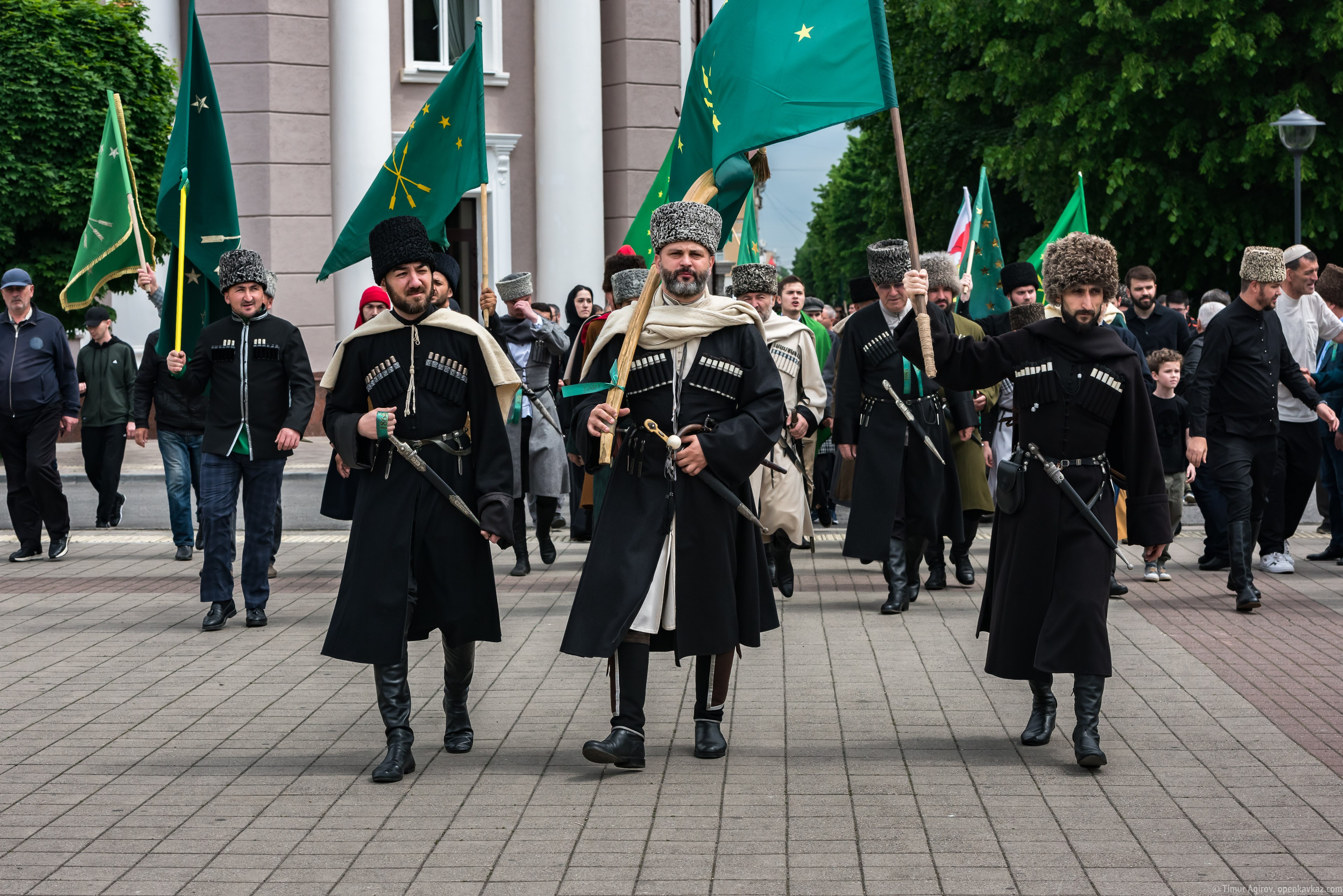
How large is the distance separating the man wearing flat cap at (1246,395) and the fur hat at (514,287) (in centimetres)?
451

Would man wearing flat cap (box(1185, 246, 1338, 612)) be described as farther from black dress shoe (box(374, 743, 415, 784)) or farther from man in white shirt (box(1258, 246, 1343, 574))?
black dress shoe (box(374, 743, 415, 784))

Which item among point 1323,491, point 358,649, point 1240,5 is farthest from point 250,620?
point 1240,5

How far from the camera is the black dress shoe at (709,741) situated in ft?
19.6

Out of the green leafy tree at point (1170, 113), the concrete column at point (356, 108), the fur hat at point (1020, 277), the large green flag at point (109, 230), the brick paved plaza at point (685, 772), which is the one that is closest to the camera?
the brick paved plaza at point (685, 772)

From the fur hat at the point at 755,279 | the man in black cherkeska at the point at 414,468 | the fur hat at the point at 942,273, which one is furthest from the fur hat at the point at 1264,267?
the man in black cherkeska at the point at 414,468

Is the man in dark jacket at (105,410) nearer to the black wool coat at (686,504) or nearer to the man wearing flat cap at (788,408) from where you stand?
the man wearing flat cap at (788,408)

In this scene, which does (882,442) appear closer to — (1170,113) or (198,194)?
(198,194)

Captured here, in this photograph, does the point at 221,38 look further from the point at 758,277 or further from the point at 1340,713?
the point at 1340,713

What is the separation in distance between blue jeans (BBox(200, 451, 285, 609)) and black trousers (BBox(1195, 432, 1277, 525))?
5.56m

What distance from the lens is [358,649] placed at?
19.0 ft

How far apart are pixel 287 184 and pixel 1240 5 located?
1528 centimetres

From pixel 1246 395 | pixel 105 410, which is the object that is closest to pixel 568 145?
pixel 105 410

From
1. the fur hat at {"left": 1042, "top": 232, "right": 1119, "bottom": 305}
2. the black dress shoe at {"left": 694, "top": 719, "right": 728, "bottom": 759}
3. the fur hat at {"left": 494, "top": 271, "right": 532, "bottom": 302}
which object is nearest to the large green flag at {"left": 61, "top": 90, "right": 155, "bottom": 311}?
the fur hat at {"left": 494, "top": 271, "right": 532, "bottom": 302}

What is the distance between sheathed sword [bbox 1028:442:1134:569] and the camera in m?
5.93
